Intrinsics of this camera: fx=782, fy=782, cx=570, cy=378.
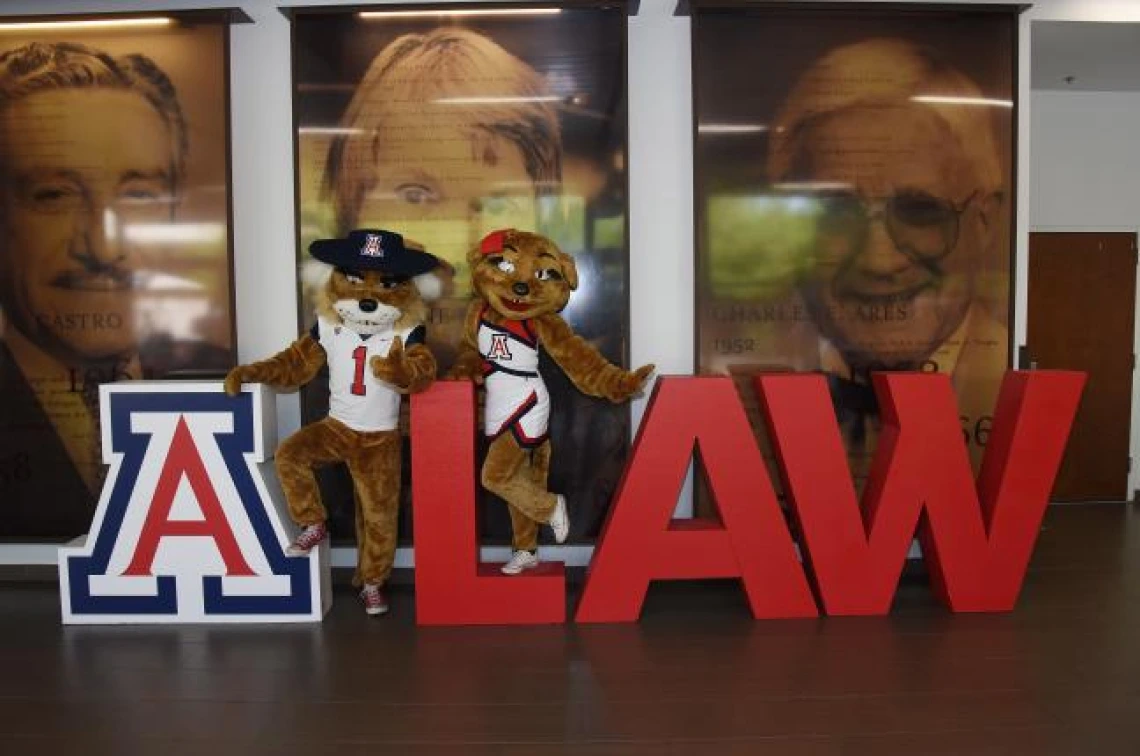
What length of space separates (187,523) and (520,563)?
116 centimetres

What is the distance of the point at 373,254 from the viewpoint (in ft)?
8.82

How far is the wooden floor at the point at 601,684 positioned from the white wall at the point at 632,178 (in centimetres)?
99

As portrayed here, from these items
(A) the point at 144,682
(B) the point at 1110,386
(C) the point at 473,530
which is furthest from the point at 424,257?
(B) the point at 1110,386

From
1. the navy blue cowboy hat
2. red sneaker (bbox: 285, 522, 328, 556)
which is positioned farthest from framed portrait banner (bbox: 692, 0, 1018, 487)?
red sneaker (bbox: 285, 522, 328, 556)

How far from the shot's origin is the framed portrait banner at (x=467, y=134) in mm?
3023

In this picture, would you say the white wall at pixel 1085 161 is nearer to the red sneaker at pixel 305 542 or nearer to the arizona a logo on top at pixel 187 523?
the red sneaker at pixel 305 542

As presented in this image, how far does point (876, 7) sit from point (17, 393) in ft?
12.3

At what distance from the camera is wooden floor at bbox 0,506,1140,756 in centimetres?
194

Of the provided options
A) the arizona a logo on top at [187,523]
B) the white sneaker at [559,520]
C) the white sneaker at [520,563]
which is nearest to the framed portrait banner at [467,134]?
the white sneaker at [559,520]

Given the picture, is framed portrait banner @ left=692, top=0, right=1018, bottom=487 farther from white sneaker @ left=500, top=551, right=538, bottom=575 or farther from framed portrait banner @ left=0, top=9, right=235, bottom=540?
framed portrait banner @ left=0, top=9, right=235, bottom=540

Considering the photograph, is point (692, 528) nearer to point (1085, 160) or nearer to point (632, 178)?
point (632, 178)

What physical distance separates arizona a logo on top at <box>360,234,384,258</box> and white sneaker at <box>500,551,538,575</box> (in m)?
1.17

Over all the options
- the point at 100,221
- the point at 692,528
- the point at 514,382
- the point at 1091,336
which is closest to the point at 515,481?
the point at 514,382

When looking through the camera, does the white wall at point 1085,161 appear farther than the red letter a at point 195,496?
Yes
